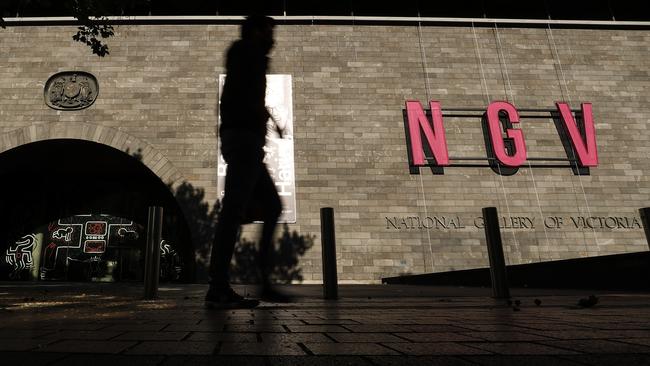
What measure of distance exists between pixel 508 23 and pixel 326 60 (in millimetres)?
6836

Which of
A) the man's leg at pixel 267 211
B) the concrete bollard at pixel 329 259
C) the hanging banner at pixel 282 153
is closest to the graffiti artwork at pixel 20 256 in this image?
the hanging banner at pixel 282 153

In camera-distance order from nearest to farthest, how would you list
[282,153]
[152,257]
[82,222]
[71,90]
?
1. [152,257]
2. [282,153]
3. [71,90]
4. [82,222]

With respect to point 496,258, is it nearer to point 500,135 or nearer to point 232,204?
point 232,204

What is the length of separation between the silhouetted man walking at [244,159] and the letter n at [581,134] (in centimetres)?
1247

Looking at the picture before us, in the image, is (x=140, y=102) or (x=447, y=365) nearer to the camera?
(x=447, y=365)

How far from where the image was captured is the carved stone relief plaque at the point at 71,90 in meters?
11.7

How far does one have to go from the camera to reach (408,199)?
11.4 meters

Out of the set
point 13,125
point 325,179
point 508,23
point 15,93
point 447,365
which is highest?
point 508,23

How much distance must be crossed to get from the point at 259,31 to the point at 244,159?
1030mm

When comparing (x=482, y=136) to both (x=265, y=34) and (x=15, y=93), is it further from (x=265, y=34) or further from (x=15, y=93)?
(x=15, y=93)

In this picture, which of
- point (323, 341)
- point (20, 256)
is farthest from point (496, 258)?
point (20, 256)

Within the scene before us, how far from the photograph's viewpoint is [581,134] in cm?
1251

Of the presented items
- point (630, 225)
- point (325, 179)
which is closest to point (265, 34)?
point (325, 179)

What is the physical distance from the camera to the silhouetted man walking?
106 inches
